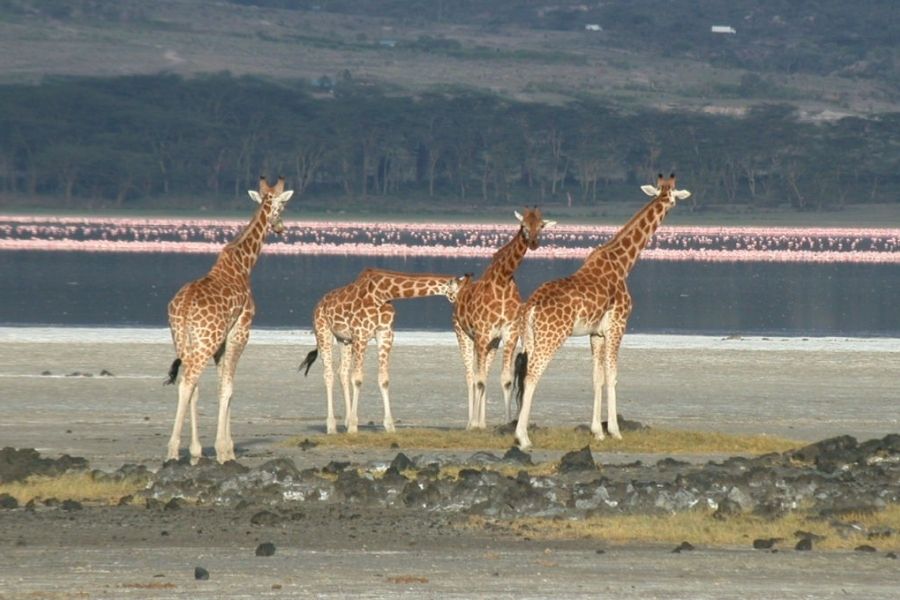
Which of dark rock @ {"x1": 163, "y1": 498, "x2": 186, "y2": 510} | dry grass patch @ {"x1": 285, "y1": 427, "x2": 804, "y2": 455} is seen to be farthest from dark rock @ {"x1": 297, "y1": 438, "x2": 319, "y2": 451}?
dark rock @ {"x1": 163, "y1": 498, "x2": 186, "y2": 510}

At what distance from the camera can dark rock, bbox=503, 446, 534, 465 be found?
18203 mm

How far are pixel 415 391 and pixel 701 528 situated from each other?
11867mm

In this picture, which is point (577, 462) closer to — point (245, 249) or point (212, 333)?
point (212, 333)

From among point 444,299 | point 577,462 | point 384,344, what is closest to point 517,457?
point 577,462

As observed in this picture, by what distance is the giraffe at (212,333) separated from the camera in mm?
17844

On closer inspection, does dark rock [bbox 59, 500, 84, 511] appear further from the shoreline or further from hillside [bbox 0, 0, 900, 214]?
hillside [bbox 0, 0, 900, 214]

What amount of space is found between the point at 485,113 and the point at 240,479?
15190 centimetres

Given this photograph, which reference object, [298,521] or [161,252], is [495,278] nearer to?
[298,521]

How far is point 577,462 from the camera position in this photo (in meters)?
17.5

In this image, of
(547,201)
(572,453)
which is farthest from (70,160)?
(572,453)

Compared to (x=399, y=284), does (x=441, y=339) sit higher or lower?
lower

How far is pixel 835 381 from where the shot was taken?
29266 mm

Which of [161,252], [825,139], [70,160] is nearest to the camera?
[161,252]

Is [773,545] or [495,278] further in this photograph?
[495,278]
